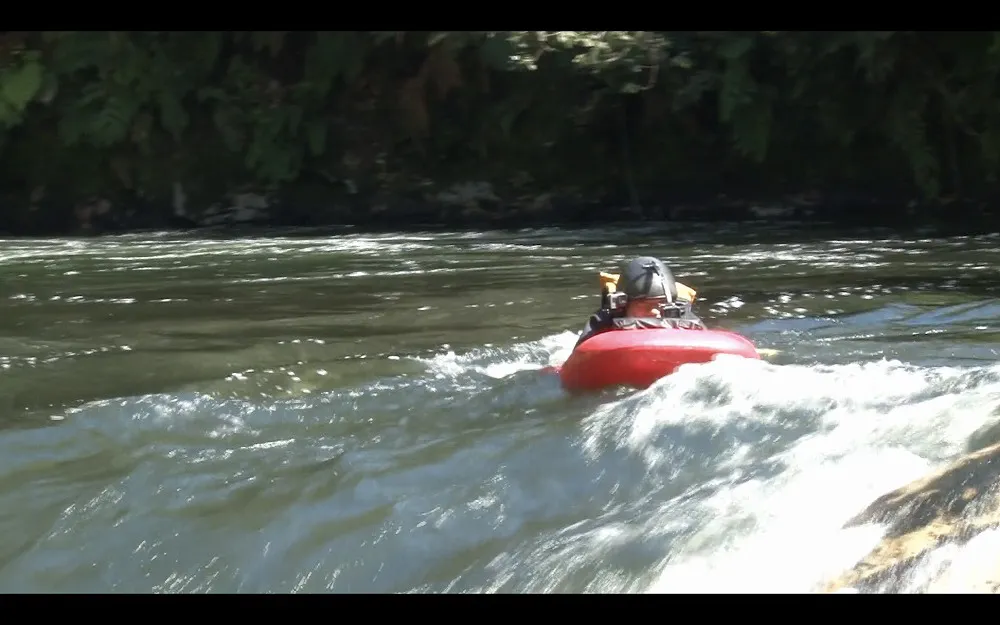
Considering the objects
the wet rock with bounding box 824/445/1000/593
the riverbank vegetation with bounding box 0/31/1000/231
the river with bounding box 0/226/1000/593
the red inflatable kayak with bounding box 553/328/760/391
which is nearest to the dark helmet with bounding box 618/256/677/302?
the red inflatable kayak with bounding box 553/328/760/391

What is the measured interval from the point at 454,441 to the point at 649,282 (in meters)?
1.73

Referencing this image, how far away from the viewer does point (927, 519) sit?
134 inches

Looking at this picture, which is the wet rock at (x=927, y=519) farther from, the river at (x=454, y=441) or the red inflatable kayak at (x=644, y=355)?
the red inflatable kayak at (x=644, y=355)

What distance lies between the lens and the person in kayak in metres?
6.39

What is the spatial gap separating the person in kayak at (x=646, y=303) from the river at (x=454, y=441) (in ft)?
1.68

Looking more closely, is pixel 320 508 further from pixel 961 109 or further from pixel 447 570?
pixel 961 109

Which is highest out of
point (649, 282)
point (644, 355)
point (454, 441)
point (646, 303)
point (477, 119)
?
point (477, 119)

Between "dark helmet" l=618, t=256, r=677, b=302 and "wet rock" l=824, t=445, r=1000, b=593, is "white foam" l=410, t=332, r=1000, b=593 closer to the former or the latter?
"wet rock" l=824, t=445, r=1000, b=593

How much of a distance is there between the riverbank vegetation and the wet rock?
12425 millimetres

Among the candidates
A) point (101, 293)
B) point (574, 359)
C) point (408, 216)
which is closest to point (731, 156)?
point (408, 216)

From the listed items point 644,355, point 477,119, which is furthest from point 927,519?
point 477,119

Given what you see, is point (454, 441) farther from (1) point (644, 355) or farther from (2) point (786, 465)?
(2) point (786, 465)

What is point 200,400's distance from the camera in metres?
6.04

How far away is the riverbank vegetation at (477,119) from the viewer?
52.9ft
